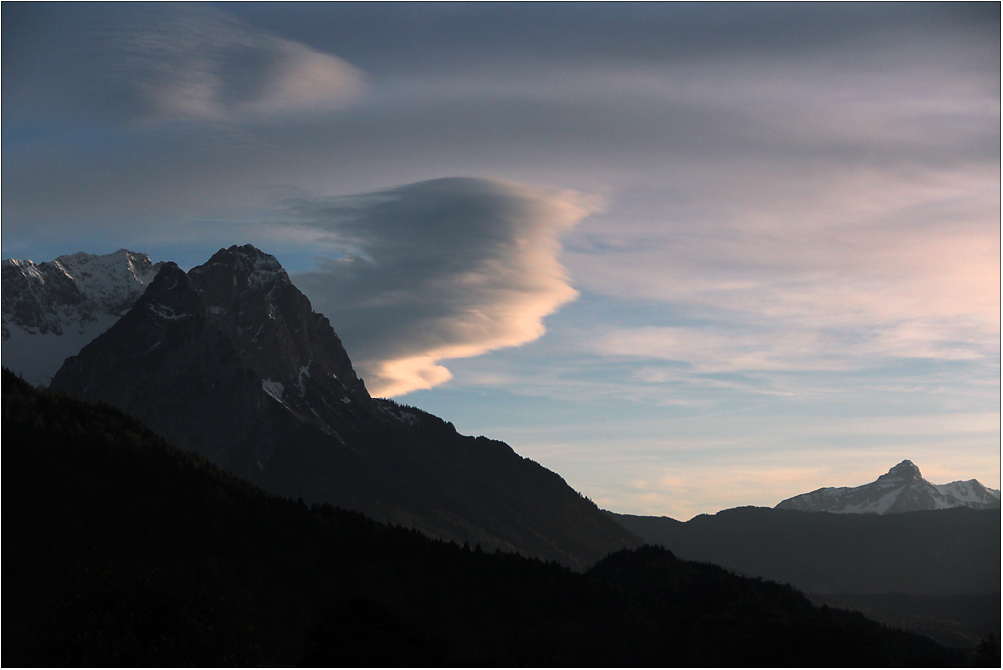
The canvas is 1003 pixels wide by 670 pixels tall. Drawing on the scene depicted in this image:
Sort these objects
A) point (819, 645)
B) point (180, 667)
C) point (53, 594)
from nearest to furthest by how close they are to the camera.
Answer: point (180, 667) → point (53, 594) → point (819, 645)

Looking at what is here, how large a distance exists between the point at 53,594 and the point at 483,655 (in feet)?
270

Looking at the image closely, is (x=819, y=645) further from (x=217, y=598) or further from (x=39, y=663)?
(x=39, y=663)

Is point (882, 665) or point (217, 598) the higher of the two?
point (217, 598)

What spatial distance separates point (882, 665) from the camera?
19338 cm

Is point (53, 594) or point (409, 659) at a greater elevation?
point (53, 594)

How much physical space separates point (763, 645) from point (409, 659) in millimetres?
68681

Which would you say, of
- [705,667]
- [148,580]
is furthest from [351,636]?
[705,667]

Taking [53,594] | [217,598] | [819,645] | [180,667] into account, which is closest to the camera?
[180,667]

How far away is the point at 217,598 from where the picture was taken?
167 metres

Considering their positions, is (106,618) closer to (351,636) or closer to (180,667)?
(180,667)

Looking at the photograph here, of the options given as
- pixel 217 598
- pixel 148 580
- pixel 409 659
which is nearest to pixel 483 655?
pixel 409 659

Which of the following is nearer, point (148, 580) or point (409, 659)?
point (148, 580)

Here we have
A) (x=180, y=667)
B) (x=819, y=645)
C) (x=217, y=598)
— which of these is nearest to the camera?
(x=180, y=667)

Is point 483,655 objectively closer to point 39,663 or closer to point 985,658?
point 39,663
